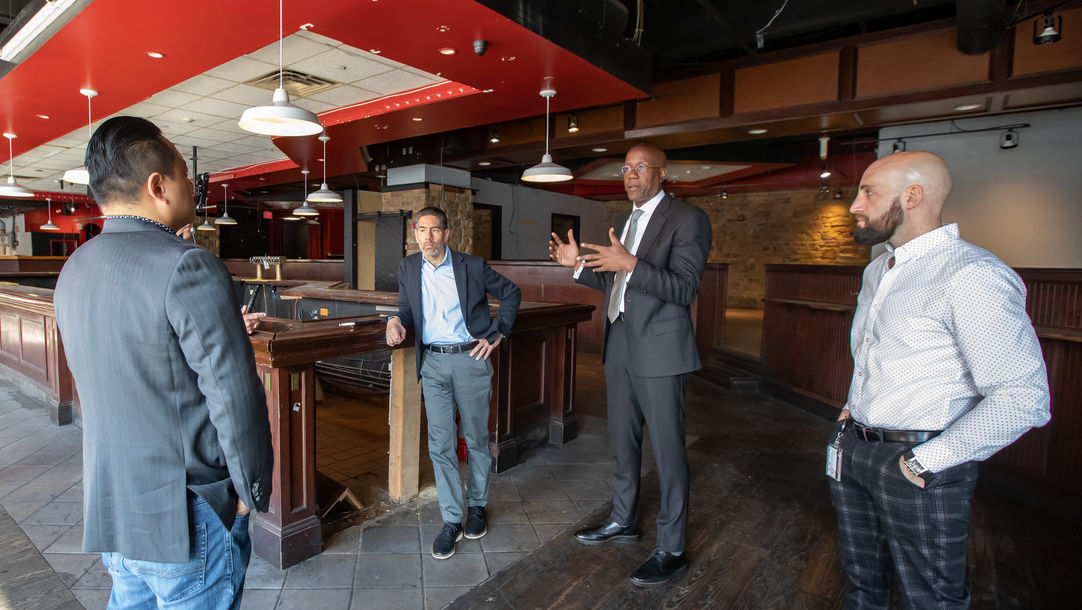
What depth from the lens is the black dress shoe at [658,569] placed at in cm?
224

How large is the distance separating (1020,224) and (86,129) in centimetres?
1121

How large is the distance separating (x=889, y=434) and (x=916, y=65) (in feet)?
14.5

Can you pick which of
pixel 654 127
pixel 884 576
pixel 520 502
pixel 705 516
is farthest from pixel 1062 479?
pixel 654 127

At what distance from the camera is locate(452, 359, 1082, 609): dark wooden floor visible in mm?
2184

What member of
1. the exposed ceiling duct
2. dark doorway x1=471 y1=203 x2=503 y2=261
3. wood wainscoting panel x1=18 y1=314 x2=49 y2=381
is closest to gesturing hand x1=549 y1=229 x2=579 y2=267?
the exposed ceiling duct

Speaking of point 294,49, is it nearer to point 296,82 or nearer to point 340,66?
point 340,66

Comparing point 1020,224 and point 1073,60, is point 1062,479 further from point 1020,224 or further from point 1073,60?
point 1020,224

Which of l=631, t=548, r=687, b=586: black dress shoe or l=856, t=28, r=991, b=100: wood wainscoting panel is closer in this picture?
l=631, t=548, r=687, b=586: black dress shoe

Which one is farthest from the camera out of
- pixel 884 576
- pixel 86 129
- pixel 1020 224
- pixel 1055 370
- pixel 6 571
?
pixel 86 129

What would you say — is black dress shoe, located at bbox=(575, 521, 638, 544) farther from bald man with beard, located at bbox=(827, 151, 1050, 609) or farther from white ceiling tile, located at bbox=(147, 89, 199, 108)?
white ceiling tile, located at bbox=(147, 89, 199, 108)

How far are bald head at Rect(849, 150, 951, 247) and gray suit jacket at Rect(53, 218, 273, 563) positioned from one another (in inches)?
61.1

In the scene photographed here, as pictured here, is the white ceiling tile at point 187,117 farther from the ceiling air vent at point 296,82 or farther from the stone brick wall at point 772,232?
the stone brick wall at point 772,232

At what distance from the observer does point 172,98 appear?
6152 mm

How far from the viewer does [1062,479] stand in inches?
118
